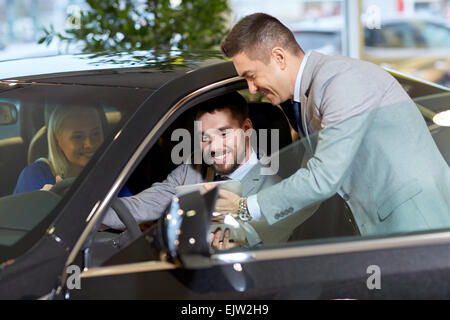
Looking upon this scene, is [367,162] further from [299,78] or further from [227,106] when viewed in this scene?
[227,106]

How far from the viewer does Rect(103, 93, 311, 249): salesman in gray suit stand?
212 centimetres

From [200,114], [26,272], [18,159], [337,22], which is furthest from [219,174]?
[337,22]

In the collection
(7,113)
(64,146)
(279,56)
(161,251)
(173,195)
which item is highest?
(279,56)

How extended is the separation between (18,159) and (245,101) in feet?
2.75

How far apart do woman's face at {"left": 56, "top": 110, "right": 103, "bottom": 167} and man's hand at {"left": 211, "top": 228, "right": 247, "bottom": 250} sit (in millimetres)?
411

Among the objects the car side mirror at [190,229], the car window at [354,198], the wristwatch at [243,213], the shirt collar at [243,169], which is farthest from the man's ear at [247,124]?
the car side mirror at [190,229]

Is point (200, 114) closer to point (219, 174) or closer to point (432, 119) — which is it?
point (219, 174)

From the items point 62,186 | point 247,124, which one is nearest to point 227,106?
point 247,124

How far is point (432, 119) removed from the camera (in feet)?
7.06

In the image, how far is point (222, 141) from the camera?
7.17 feet

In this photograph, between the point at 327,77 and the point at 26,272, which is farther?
the point at 327,77

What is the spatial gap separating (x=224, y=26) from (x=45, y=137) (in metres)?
2.73

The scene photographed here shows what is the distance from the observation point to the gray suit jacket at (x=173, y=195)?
177cm

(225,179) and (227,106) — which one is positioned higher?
(227,106)
